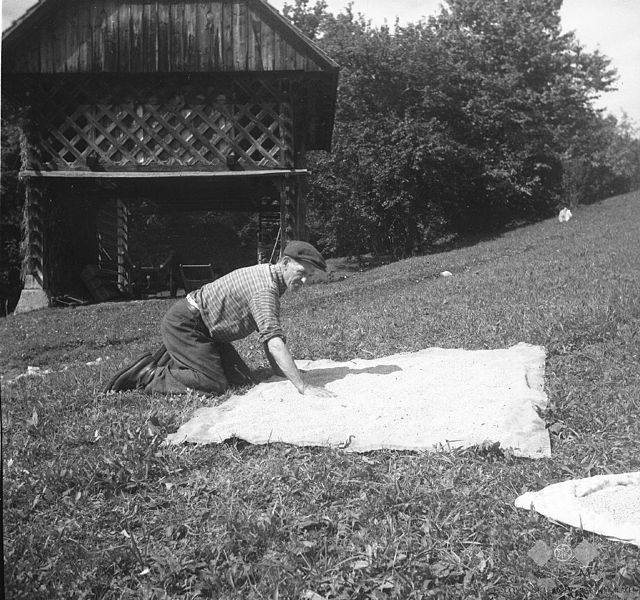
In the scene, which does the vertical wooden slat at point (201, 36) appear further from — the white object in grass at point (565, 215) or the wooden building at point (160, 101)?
the white object in grass at point (565, 215)

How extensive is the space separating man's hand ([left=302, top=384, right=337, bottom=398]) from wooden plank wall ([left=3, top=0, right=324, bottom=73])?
9710mm

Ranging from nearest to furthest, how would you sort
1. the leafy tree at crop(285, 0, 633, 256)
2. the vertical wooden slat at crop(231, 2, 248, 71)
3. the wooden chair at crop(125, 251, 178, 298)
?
1. the wooden chair at crop(125, 251, 178, 298)
2. the vertical wooden slat at crop(231, 2, 248, 71)
3. the leafy tree at crop(285, 0, 633, 256)

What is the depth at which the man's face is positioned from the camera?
5.28m

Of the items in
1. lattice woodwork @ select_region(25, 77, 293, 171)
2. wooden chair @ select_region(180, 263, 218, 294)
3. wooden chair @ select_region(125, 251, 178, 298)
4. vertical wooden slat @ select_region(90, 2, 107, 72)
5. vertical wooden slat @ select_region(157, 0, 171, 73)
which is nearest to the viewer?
wooden chair @ select_region(180, 263, 218, 294)

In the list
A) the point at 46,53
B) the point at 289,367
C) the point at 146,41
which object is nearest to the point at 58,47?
the point at 46,53

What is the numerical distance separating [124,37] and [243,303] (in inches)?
374

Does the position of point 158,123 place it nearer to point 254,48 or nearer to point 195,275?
point 254,48

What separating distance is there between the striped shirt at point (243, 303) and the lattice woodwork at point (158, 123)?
789 centimetres

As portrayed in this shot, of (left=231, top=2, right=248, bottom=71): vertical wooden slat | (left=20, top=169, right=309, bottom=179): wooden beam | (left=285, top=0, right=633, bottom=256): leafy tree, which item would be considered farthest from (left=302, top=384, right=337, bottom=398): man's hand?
(left=285, top=0, right=633, bottom=256): leafy tree

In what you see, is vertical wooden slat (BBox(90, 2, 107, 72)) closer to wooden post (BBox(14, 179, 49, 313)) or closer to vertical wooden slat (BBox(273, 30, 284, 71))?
wooden post (BBox(14, 179, 49, 313))

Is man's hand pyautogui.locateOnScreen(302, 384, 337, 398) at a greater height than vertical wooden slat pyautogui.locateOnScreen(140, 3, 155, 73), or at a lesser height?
lesser

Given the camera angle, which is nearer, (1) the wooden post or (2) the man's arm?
(2) the man's arm

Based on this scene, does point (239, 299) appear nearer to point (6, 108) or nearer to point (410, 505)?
point (410, 505)

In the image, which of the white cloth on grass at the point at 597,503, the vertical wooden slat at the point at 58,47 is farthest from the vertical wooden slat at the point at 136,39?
the white cloth on grass at the point at 597,503
